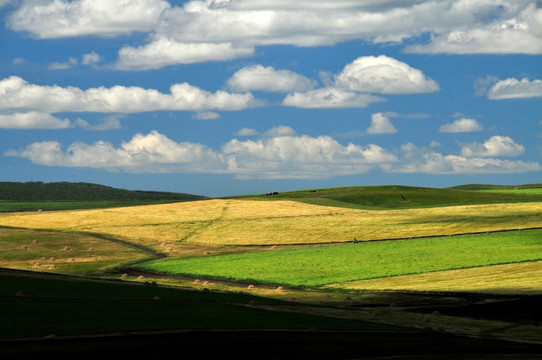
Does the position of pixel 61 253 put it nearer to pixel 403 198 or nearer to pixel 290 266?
pixel 290 266

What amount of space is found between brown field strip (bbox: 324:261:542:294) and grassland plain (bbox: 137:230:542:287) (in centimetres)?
270

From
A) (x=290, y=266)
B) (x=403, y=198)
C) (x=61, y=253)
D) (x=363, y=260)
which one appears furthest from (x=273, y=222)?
(x=403, y=198)

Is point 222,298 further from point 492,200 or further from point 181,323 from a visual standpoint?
point 492,200

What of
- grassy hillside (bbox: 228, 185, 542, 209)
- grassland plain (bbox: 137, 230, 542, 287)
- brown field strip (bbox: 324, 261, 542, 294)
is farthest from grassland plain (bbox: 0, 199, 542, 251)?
brown field strip (bbox: 324, 261, 542, 294)

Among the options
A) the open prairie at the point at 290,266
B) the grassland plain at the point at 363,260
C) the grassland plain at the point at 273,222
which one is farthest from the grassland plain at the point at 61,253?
the grassland plain at the point at 273,222

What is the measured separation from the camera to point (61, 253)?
91.3 metres

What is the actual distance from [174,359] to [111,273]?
51969 mm

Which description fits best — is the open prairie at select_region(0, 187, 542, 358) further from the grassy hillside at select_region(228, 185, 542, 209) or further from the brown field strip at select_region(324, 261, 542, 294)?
the grassy hillside at select_region(228, 185, 542, 209)

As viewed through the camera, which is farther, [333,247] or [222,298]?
[333,247]

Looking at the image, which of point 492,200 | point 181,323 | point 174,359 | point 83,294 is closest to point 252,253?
point 83,294

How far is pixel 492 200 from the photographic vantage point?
147 m

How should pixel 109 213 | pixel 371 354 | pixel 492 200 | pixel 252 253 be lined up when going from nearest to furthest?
pixel 371 354, pixel 252 253, pixel 109 213, pixel 492 200

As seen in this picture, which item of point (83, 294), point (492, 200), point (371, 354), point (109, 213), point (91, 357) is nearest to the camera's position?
point (91, 357)

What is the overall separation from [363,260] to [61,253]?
40547 millimetres
